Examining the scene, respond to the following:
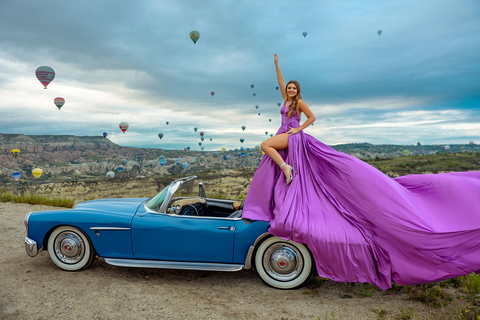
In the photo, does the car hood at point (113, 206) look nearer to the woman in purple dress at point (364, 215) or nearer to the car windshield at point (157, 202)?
the car windshield at point (157, 202)

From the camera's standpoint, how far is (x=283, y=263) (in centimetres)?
420

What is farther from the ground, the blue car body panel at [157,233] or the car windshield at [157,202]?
the car windshield at [157,202]

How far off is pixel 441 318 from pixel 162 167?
311 feet

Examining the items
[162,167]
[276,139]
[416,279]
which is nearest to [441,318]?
[416,279]

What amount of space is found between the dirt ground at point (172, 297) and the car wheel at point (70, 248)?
14 centimetres

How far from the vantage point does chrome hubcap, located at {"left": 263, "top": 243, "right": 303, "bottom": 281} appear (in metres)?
4.18

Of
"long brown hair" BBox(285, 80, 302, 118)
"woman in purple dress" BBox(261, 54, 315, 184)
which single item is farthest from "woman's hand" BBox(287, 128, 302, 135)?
"long brown hair" BBox(285, 80, 302, 118)

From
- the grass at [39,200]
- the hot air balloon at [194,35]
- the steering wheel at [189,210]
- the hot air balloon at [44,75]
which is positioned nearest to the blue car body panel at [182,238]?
the steering wheel at [189,210]

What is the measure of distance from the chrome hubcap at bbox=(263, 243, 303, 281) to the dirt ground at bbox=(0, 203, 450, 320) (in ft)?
0.71

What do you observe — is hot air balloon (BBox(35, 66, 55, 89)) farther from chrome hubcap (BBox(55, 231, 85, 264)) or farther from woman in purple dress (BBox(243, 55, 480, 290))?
woman in purple dress (BBox(243, 55, 480, 290))

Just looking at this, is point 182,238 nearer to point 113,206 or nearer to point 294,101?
point 113,206

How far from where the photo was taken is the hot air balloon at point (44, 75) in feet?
111

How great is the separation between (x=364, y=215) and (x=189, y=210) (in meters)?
2.53

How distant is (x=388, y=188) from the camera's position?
4094 mm
